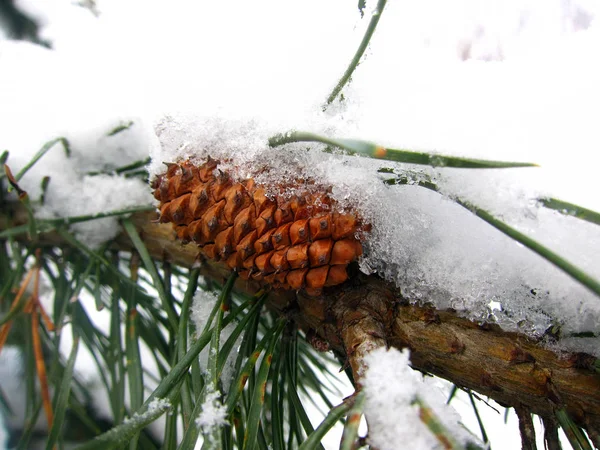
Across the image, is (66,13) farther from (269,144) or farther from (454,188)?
(454,188)

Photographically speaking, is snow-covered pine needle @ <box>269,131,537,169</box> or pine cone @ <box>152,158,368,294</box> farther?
pine cone @ <box>152,158,368,294</box>

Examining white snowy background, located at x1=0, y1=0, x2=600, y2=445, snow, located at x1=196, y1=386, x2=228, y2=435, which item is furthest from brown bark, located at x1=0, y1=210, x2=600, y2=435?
snow, located at x1=196, y1=386, x2=228, y2=435

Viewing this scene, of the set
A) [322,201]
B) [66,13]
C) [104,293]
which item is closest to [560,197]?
[322,201]

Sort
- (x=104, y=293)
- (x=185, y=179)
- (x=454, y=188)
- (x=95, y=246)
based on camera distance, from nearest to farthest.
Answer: (x=454, y=188)
(x=185, y=179)
(x=95, y=246)
(x=104, y=293)

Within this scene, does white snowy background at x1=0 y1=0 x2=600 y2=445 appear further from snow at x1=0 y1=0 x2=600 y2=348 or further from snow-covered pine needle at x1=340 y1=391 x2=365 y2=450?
snow-covered pine needle at x1=340 y1=391 x2=365 y2=450

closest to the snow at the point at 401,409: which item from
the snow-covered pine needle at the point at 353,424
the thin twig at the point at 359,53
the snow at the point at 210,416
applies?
the snow-covered pine needle at the point at 353,424

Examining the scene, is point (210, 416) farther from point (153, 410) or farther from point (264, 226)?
point (264, 226)
